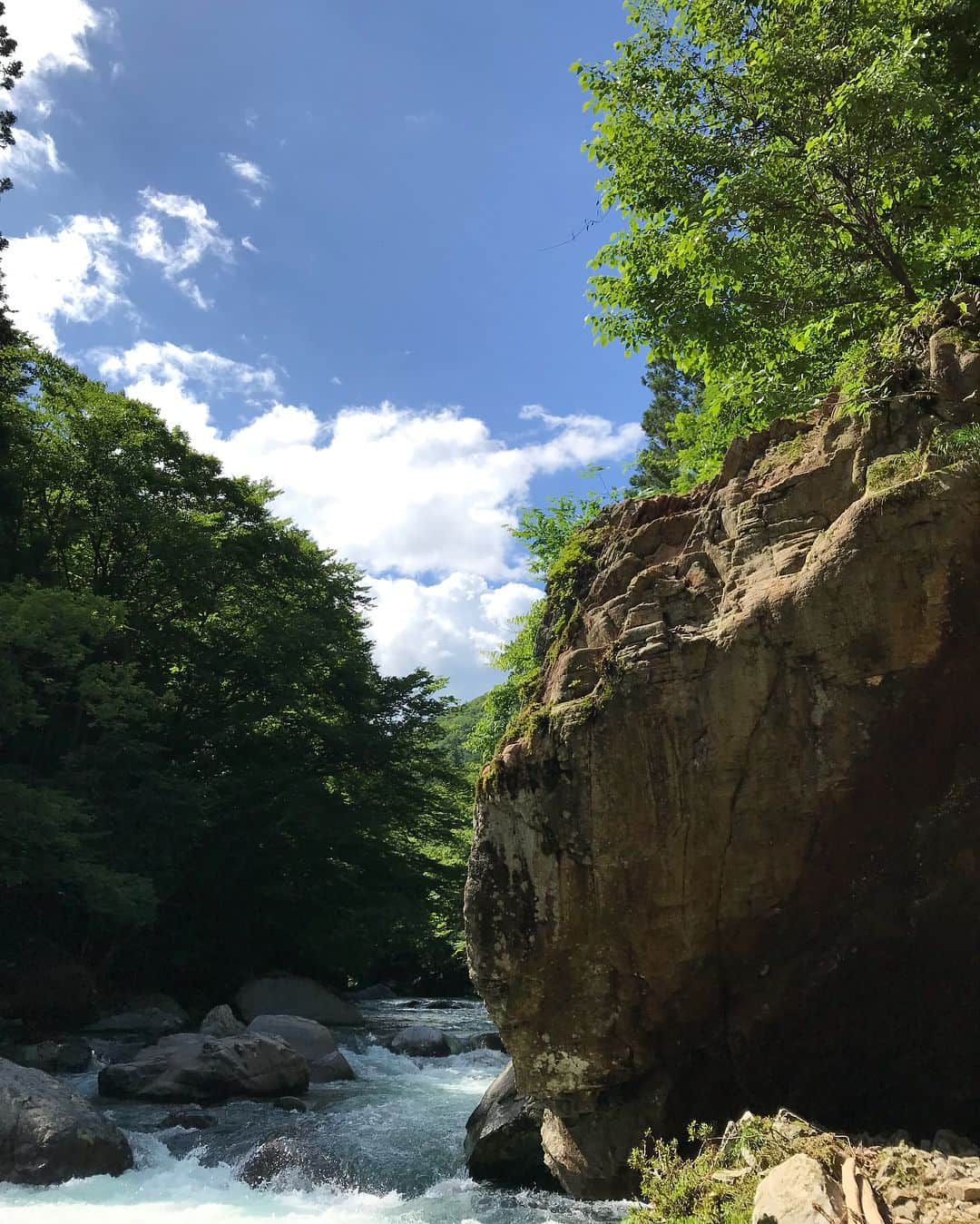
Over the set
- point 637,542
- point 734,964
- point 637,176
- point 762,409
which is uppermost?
point 637,176

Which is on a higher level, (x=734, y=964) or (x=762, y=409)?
(x=762, y=409)

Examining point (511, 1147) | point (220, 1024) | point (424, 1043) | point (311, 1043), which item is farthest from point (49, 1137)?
point (424, 1043)

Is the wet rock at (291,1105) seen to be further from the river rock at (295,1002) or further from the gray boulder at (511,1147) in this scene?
the river rock at (295,1002)

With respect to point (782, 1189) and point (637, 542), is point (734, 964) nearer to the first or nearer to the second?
point (782, 1189)

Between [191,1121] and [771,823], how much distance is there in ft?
28.1

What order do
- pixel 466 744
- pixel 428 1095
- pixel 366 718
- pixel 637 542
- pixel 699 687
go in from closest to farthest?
pixel 699 687 < pixel 637 542 < pixel 428 1095 < pixel 466 744 < pixel 366 718

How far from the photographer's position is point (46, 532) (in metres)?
21.3

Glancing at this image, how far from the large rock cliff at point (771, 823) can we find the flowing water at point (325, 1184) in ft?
5.61

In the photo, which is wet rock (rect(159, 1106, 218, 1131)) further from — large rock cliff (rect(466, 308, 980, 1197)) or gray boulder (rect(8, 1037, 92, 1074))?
large rock cliff (rect(466, 308, 980, 1197))

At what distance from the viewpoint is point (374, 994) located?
92.2 ft

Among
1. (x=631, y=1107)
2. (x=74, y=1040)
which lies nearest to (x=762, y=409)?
(x=631, y=1107)

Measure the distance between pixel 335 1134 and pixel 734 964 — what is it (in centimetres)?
626

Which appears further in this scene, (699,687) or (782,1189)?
(699,687)

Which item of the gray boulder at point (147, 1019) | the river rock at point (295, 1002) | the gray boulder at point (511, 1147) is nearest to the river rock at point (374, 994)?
the river rock at point (295, 1002)
